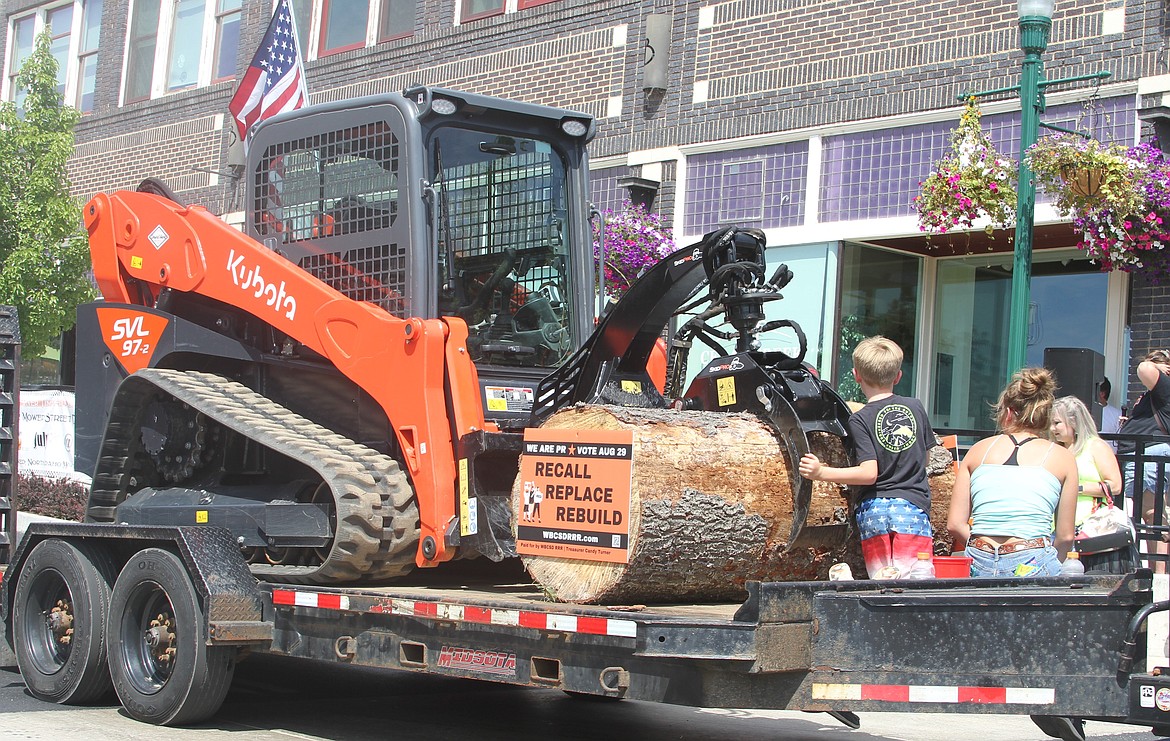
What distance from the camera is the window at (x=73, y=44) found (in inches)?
946

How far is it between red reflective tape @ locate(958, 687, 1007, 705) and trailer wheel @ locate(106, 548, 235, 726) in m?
3.77

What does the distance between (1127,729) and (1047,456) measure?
3539 mm

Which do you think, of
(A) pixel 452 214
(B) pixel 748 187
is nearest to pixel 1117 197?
(B) pixel 748 187

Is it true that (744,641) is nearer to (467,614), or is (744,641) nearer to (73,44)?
(467,614)

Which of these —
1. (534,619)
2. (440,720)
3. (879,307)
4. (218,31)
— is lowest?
(440,720)

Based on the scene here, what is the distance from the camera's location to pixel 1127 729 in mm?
8742

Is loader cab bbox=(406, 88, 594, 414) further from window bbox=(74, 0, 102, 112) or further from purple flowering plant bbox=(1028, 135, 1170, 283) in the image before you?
window bbox=(74, 0, 102, 112)

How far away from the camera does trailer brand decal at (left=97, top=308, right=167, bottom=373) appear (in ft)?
27.9

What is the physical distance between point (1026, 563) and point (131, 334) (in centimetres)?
528

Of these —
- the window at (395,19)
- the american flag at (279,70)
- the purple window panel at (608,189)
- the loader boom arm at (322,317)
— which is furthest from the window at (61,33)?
the loader boom arm at (322,317)

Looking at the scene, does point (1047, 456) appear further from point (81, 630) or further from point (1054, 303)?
point (1054, 303)

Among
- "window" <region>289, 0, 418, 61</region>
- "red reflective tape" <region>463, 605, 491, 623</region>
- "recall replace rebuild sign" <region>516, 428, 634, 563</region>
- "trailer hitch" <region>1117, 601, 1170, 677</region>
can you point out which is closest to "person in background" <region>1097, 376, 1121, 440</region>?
"recall replace rebuild sign" <region>516, 428, 634, 563</region>

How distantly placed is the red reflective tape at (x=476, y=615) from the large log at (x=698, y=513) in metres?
0.34

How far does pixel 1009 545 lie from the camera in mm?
5945
